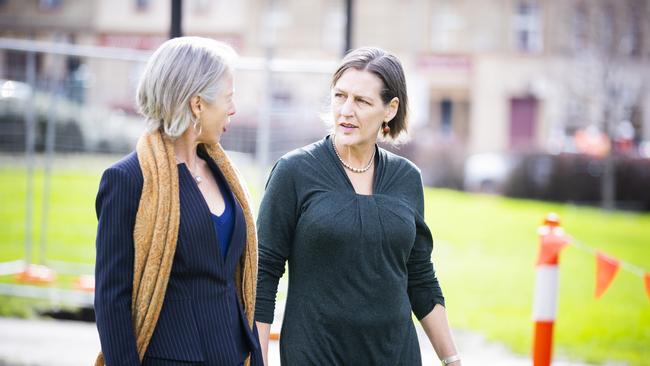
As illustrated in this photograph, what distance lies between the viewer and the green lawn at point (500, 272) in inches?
300

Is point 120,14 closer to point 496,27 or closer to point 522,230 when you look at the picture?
point 496,27

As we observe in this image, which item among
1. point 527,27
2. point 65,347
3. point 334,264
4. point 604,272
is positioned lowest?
point 65,347

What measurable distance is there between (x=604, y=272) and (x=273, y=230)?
9.25ft

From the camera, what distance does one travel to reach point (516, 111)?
121 ft

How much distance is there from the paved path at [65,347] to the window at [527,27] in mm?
31703

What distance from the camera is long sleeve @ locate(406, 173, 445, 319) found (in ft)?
11.1

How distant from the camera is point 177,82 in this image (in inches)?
100

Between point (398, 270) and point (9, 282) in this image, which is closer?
point (398, 270)

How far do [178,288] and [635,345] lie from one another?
19.0 feet

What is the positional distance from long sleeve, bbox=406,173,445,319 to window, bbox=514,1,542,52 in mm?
35351

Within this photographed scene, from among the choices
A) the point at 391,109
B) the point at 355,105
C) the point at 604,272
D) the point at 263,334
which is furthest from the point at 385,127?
the point at 604,272

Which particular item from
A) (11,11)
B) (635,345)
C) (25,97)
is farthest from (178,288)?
(11,11)

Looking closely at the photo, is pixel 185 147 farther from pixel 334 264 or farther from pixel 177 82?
pixel 334 264

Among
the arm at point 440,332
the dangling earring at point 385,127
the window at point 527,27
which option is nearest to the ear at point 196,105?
the dangling earring at point 385,127
